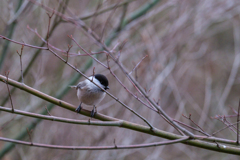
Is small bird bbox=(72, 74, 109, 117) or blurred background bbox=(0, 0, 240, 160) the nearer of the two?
small bird bbox=(72, 74, 109, 117)

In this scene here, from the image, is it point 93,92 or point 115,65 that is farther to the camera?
point 115,65

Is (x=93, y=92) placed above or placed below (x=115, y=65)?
below

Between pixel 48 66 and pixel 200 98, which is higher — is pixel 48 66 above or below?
above

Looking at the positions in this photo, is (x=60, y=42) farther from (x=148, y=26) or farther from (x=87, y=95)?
(x=87, y=95)

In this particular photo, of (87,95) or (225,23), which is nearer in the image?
(87,95)

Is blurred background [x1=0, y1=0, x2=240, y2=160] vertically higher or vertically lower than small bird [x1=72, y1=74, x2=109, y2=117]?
higher

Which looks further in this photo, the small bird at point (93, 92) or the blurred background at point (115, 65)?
the blurred background at point (115, 65)

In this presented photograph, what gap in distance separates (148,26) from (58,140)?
3132mm

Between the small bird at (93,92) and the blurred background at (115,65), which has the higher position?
the blurred background at (115,65)

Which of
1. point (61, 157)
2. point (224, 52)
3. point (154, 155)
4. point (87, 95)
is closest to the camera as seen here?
point (87, 95)

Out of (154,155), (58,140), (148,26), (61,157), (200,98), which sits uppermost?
(148,26)

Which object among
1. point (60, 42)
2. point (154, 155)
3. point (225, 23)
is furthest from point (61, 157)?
point (225, 23)

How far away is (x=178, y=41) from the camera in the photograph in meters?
4.74

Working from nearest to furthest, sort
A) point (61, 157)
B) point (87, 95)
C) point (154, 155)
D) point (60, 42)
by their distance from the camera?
point (87, 95) → point (154, 155) → point (61, 157) → point (60, 42)
